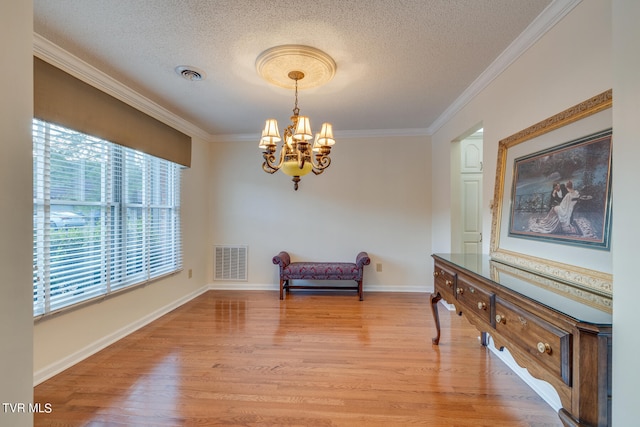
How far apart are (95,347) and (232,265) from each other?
2134mm

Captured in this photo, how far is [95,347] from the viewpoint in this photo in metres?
2.38

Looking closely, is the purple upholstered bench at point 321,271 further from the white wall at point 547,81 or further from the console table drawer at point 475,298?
the console table drawer at point 475,298

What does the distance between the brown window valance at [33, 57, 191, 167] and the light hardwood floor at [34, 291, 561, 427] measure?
197cm

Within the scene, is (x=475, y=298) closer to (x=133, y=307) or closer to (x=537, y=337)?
(x=537, y=337)

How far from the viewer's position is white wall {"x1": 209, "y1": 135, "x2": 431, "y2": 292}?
4.22 metres

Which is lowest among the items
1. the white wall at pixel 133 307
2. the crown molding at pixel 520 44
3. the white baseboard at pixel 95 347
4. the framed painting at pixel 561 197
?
the white baseboard at pixel 95 347

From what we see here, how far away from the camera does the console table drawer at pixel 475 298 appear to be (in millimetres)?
1571

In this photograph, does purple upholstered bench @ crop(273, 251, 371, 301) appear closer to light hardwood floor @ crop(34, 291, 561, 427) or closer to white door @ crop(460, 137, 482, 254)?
light hardwood floor @ crop(34, 291, 561, 427)

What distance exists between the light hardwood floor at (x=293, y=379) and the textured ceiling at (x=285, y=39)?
2.52 meters

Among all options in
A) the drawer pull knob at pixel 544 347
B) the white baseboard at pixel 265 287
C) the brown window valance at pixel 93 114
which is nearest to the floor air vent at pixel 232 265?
the white baseboard at pixel 265 287

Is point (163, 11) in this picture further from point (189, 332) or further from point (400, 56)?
point (189, 332)

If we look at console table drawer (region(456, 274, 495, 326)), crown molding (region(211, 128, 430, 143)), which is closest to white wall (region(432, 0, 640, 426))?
console table drawer (region(456, 274, 495, 326))

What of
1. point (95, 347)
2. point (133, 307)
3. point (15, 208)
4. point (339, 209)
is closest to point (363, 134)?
point (339, 209)

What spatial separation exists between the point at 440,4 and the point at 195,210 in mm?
3812
